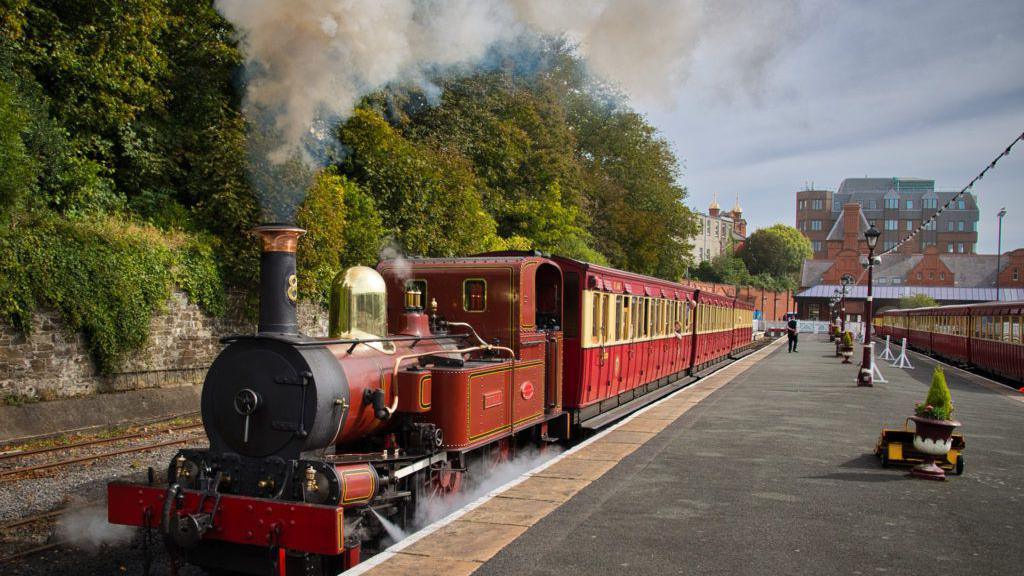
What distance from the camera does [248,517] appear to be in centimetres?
534

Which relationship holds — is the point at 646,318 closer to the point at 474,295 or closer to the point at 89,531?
the point at 474,295

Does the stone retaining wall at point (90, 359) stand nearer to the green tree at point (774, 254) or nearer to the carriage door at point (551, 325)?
the carriage door at point (551, 325)

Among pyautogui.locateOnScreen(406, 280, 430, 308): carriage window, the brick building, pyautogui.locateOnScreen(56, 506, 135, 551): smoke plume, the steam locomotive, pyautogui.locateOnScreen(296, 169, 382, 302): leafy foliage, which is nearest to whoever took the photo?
the steam locomotive

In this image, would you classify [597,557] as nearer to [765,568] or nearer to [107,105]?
[765,568]

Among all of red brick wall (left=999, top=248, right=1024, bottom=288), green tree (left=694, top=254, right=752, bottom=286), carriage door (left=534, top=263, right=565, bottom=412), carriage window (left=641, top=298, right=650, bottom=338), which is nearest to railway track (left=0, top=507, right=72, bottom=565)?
carriage door (left=534, top=263, right=565, bottom=412)

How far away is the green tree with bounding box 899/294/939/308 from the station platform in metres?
76.6

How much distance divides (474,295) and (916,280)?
3921 inches

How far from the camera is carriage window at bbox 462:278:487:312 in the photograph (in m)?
8.36

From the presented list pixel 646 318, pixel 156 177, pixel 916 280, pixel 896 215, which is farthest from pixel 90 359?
pixel 896 215

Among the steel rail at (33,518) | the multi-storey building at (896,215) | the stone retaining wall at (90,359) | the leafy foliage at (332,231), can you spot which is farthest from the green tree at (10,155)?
the multi-storey building at (896,215)

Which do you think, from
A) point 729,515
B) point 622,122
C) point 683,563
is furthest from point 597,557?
point 622,122

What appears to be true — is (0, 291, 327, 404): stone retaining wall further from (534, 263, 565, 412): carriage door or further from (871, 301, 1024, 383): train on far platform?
(871, 301, 1024, 383): train on far platform

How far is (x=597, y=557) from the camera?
217 inches

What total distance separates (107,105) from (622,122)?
1362 inches
